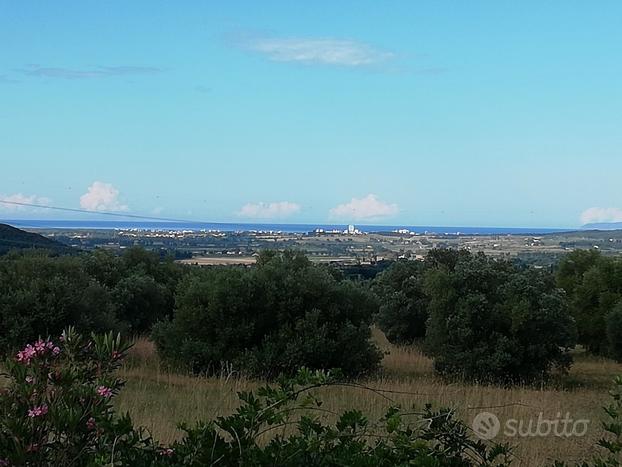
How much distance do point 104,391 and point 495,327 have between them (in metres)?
12.5

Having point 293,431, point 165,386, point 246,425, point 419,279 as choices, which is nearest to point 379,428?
point 246,425

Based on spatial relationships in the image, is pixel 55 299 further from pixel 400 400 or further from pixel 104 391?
pixel 104 391

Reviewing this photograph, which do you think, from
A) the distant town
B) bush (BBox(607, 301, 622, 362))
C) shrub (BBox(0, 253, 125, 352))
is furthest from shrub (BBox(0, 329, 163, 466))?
the distant town

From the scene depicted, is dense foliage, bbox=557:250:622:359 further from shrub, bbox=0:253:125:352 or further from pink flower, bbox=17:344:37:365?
pink flower, bbox=17:344:37:365

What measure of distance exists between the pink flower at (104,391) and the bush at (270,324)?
968 cm

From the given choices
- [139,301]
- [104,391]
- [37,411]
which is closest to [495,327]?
[139,301]

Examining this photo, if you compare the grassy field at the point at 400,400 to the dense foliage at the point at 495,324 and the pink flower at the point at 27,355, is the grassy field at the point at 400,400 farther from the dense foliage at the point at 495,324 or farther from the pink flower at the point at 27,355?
the pink flower at the point at 27,355

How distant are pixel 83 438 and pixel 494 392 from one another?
878 cm

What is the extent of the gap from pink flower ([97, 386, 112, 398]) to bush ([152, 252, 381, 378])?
381 inches

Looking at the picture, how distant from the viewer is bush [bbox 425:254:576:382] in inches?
565

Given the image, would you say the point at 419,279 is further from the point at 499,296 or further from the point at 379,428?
the point at 379,428

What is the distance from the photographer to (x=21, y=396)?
3420mm

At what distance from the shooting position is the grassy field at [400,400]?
6.41 meters

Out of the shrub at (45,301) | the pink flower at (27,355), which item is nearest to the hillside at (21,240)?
the shrub at (45,301)
